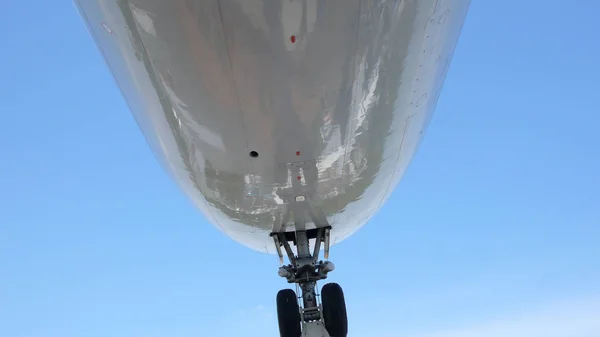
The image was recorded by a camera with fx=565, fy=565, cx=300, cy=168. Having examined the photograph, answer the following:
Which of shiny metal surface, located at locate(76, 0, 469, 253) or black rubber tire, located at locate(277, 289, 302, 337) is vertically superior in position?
shiny metal surface, located at locate(76, 0, 469, 253)

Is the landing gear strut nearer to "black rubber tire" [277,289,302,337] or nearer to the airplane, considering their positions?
"black rubber tire" [277,289,302,337]

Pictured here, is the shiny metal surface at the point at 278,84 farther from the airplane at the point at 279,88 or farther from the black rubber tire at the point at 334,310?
the black rubber tire at the point at 334,310

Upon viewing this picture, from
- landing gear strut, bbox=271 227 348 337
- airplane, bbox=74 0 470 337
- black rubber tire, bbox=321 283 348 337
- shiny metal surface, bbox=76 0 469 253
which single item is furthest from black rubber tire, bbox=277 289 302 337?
shiny metal surface, bbox=76 0 469 253

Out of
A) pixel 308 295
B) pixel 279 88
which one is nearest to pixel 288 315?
pixel 308 295

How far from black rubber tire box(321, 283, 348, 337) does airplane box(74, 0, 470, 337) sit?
1.55 meters

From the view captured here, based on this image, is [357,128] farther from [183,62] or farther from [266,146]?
[183,62]

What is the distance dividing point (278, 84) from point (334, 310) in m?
5.18

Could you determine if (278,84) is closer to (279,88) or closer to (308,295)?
(279,88)

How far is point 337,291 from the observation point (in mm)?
9586

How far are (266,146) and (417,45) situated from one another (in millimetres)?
1986

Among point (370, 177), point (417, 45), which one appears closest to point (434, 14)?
point (417, 45)

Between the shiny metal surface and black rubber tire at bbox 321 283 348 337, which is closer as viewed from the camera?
the shiny metal surface

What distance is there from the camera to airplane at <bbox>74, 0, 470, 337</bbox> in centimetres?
488

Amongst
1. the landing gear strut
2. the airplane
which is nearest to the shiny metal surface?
the airplane
